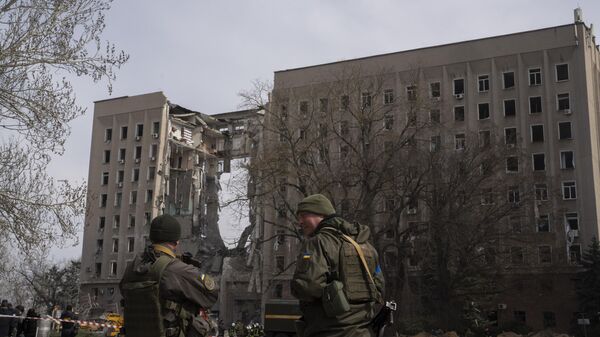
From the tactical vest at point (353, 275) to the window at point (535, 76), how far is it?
173 ft

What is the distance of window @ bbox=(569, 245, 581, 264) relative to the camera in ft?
156

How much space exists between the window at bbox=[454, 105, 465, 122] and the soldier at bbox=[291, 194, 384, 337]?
52.1m

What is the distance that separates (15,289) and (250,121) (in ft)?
129

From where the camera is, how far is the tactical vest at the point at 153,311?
551 cm

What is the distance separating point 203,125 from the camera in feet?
233

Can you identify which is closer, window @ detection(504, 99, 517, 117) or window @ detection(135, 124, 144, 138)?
window @ detection(504, 99, 517, 117)

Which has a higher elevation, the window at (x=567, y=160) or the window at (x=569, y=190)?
the window at (x=567, y=160)

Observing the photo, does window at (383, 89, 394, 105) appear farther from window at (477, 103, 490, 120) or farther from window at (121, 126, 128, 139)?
window at (121, 126, 128, 139)

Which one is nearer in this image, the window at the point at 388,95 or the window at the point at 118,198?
the window at the point at 388,95

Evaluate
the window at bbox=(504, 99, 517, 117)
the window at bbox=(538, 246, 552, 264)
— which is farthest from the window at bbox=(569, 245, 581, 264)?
the window at bbox=(504, 99, 517, 117)

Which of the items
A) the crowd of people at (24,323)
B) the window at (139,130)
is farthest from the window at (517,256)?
the window at (139,130)

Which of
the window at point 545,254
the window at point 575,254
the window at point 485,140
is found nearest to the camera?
the window at point 485,140

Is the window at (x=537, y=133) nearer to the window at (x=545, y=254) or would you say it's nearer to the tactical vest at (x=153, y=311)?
the window at (x=545, y=254)

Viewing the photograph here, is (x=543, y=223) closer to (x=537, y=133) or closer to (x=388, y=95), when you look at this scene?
(x=537, y=133)
